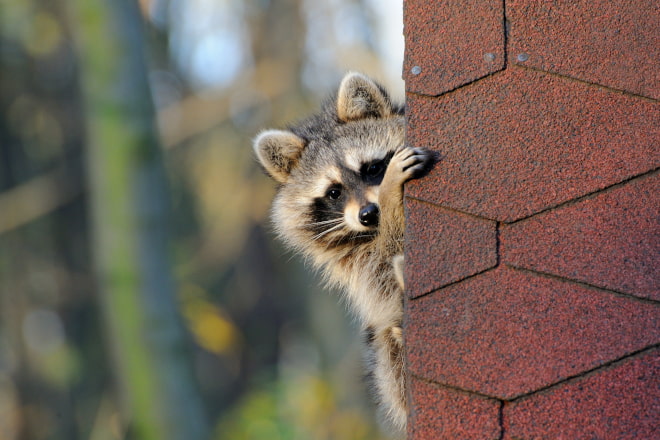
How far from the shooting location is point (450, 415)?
2.08 metres

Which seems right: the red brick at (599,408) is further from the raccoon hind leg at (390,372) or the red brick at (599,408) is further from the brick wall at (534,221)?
the raccoon hind leg at (390,372)

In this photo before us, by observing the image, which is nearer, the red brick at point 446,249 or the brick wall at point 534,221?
the brick wall at point 534,221

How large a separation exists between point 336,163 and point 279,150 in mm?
439

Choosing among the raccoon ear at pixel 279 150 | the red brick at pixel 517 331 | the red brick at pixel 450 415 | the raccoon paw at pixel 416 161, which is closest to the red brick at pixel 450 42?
the raccoon paw at pixel 416 161

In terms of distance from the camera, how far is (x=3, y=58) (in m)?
12.8

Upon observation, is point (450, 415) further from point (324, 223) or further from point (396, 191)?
point (324, 223)

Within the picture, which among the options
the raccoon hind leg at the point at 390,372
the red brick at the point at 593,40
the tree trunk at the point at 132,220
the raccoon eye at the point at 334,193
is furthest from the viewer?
the tree trunk at the point at 132,220

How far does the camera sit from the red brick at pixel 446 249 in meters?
2.17

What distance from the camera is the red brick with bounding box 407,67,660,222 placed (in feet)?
7.12

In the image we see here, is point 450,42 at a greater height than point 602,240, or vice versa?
point 450,42

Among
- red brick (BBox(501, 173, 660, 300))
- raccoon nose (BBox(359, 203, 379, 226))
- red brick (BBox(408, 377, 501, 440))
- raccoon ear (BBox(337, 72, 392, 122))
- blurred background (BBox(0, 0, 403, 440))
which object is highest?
red brick (BBox(501, 173, 660, 300))

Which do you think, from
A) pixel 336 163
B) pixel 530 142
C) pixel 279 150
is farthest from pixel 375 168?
pixel 530 142

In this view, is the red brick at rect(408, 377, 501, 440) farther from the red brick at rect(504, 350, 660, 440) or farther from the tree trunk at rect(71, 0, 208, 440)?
the tree trunk at rect(71, 0, 208, 440)

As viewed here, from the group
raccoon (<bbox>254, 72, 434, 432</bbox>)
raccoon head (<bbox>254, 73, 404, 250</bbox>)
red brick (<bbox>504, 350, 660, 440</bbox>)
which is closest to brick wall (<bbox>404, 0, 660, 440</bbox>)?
red brick (<bbox>504, 350, 660, 440</bbox>)
